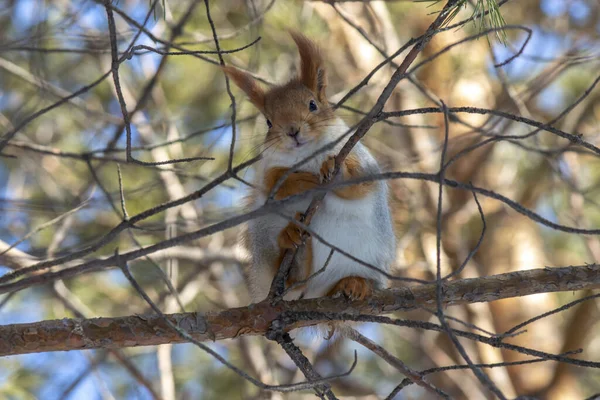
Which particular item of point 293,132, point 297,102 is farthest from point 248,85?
point 293,132

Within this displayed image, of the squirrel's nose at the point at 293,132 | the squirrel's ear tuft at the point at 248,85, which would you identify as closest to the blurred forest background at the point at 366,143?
the squirrel's ear tuft at the point at 248,85

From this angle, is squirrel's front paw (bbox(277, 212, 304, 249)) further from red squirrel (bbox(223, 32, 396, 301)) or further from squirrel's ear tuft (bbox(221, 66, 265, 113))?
squirrel's ear tuft (bbox(221, 66, 265, 113))

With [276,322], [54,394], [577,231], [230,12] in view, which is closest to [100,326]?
[276,322]

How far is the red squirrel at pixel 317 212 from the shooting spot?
1894mm

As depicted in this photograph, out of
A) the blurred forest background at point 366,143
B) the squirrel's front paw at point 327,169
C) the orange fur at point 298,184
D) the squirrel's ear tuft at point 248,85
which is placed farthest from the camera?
the blurred forest background at point 366,143

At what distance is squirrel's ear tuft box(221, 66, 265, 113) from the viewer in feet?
6.81

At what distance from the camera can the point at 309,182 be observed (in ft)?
Answer: 6.12

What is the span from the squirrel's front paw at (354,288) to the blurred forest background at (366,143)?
45.0 inches

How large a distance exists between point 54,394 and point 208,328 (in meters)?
1.75

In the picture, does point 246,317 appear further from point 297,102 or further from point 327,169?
point 297,102

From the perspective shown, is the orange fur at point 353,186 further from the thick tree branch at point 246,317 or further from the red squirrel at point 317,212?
the thick tree branch at point 246,317

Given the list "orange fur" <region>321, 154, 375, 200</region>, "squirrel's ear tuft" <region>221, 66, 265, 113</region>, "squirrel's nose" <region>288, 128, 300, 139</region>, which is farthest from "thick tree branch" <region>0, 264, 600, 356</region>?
"squirrel's ear tuft" <region>221, 66, 265, 113</region>

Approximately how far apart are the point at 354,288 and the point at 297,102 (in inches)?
22.4

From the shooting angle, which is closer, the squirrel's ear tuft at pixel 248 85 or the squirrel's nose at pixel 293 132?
the squirrel's nose at pixel 293 132
